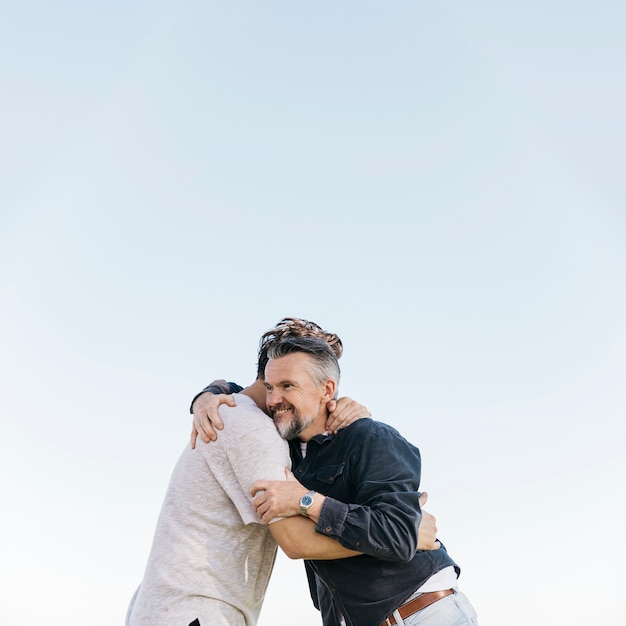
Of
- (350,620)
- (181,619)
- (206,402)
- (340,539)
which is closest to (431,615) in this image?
(350,620)

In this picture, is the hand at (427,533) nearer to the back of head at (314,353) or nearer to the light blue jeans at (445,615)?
the light blue jeans at (445,615)

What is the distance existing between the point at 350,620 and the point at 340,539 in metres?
0.58

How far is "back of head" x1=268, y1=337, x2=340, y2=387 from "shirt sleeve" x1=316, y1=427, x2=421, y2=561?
0.52 m

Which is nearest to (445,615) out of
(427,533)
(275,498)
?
(427,533)

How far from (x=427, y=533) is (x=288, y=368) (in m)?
1.19

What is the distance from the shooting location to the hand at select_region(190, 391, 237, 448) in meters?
4.20

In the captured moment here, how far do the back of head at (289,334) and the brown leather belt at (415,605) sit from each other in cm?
153

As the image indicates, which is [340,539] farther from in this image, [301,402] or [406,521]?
[301,402]

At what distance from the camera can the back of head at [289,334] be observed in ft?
16.1

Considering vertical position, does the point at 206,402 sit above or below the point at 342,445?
above

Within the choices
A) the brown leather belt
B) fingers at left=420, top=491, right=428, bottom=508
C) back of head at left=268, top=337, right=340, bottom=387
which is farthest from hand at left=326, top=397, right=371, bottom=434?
the brown leather belt

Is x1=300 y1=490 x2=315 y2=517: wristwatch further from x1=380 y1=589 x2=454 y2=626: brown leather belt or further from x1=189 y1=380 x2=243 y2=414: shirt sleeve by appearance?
x1=189 y1=380 x2=243 y2=414: shirt sleeve

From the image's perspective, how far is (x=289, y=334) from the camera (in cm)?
489

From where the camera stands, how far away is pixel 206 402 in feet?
14.6
